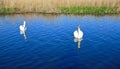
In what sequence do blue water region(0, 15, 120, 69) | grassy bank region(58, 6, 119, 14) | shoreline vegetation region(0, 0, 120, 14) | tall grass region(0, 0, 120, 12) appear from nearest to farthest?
blue water region(0, 15, 120, 69) < grassy bank region(58, 6, 119, 14) < shoreline vegetation region(0, 0, 120, 14) < tall grass region(0, 0, 120, 12)

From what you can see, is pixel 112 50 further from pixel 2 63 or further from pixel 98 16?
pixel 98 16

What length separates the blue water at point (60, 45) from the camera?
16.2 m

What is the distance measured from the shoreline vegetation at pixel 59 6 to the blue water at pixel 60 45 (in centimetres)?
545

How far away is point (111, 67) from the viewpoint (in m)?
15.4

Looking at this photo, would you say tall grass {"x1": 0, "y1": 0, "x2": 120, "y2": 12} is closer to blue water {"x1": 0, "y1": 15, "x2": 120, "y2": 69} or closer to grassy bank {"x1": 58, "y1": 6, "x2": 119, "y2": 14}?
grassy bank {"x1": 58, "y1": 6, "x2": 119, "y2": 14}

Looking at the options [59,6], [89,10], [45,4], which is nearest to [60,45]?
[89,10]

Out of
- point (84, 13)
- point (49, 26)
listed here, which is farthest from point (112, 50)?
point (84, 13)

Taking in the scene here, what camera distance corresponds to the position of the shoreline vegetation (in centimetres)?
3688

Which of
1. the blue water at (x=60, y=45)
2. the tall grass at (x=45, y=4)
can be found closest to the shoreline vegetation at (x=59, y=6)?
the tall grass at (x=45, y=4)

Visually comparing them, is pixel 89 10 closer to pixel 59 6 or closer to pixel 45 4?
pixel 59 6

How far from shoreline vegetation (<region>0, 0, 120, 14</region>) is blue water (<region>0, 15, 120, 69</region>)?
5.45m

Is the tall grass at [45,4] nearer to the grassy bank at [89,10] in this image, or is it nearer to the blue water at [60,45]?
the grassy bank at [89,10]

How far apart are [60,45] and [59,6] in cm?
1858

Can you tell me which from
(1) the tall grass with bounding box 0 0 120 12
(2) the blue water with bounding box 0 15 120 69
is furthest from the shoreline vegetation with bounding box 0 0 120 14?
(2) the blue water with bounding box 0 15 120 69
